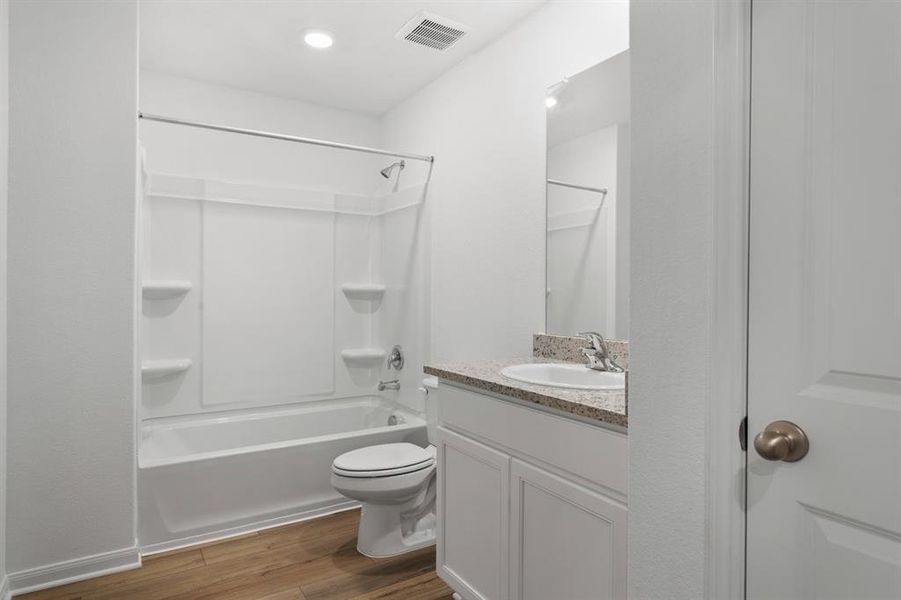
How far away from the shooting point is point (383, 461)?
2.44 meters

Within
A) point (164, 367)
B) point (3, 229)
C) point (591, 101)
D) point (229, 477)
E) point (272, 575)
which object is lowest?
point (272, 575)

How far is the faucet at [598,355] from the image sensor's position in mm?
1995

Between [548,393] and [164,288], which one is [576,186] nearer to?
[548,393]

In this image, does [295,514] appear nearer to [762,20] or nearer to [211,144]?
[211,144]

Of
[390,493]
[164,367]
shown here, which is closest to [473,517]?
[390,493]

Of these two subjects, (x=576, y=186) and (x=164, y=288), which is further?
(x=164, y=288)

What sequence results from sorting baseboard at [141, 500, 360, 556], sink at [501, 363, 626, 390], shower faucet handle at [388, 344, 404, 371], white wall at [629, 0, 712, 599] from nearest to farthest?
white wall at [629, 0, 712, 599] → sink at [501, 363, 626, 390] → baseboard at [141, 500, 360, 556] → shower faucet handle at [388, 344, 404, 371]

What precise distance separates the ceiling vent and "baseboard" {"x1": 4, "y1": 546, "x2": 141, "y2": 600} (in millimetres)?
2686

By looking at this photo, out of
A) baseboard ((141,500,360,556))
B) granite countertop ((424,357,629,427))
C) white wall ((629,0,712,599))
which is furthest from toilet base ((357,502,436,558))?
white wall ((629,0,712,599))

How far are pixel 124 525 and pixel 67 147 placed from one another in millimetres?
1593

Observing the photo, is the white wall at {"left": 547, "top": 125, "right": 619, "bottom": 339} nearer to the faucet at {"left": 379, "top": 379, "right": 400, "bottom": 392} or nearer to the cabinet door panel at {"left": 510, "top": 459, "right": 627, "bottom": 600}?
the cabinet door panel at {"left": 510, "top": 459, "right": 627, "bottom": 600}

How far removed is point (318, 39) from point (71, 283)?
166 centimetres

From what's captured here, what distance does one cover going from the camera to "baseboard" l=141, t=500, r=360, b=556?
2.44 m

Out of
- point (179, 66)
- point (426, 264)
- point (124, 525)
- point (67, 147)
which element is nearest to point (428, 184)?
point (426, 264)
